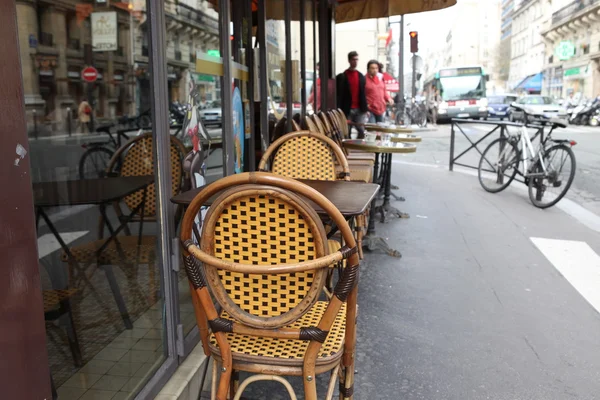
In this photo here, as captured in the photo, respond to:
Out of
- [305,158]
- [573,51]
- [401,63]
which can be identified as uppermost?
[573,51]

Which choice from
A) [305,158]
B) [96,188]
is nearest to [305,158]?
[305,158]

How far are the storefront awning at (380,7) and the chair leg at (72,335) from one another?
704 cm

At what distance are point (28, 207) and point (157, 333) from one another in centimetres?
129

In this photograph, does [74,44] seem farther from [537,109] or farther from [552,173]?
[537,109]

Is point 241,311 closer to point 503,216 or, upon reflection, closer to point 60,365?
point 60,365

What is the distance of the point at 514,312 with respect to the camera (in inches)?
145

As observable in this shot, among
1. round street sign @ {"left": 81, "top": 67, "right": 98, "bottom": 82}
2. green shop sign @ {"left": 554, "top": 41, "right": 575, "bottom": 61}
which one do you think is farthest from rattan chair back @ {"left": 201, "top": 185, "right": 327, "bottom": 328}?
green shop sign @ {"left": 554, "top": 41, "right": 575, "bottom": 61}

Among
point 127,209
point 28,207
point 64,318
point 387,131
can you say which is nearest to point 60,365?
point 64,318

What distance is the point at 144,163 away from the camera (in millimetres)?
2613

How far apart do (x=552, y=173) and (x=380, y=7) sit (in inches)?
151

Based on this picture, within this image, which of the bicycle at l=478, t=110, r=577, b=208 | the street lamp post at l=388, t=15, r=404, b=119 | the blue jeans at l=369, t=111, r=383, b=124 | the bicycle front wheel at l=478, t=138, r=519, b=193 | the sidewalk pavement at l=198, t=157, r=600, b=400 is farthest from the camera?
the street lamp post at l=388, t=15, r=404, b=119

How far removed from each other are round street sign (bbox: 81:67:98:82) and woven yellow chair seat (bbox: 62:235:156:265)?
4.05 ft

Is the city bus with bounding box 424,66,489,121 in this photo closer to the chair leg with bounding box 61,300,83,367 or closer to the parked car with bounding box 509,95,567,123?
the parked car with bounding box 509,95,567,123

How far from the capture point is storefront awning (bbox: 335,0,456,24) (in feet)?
26.8
